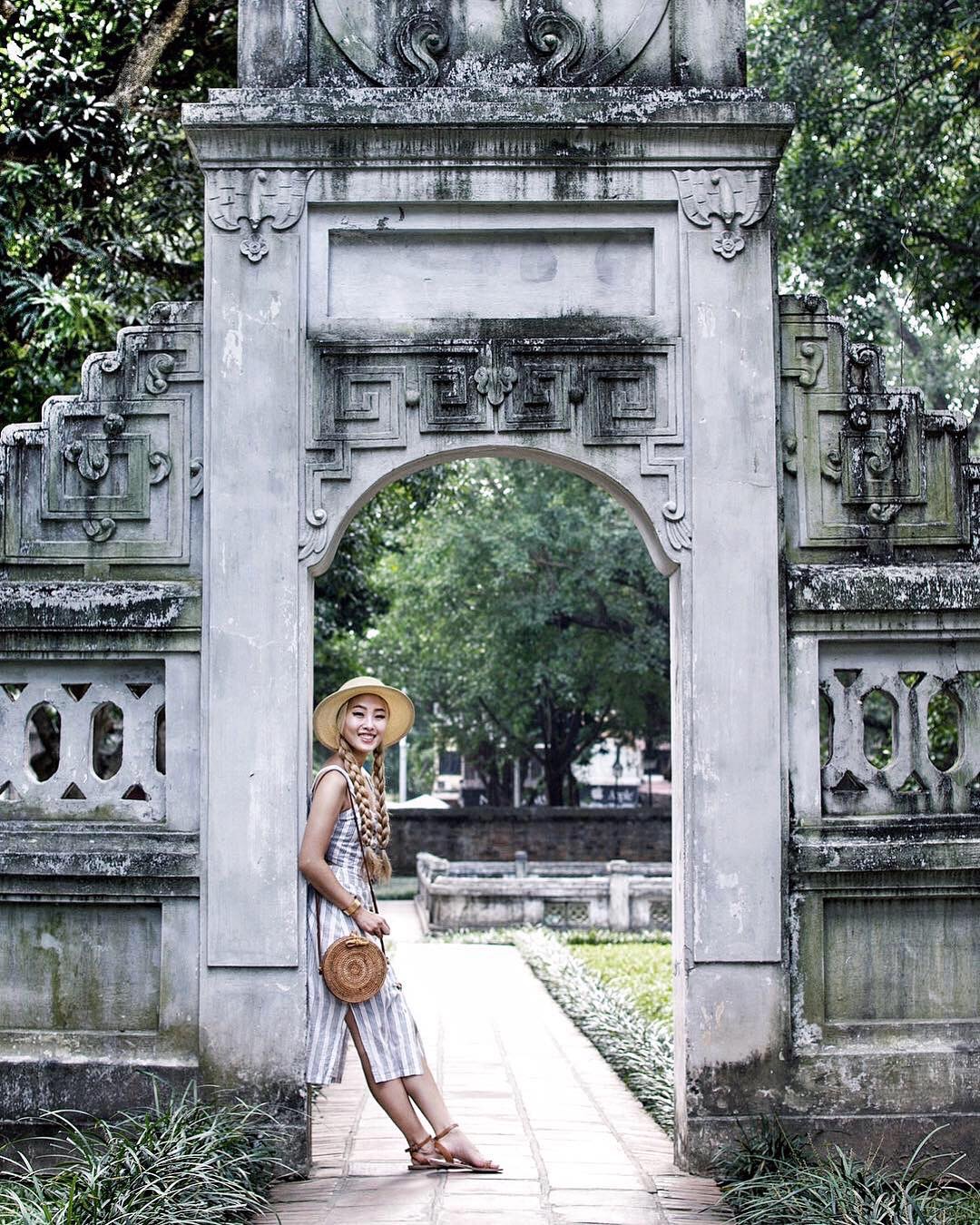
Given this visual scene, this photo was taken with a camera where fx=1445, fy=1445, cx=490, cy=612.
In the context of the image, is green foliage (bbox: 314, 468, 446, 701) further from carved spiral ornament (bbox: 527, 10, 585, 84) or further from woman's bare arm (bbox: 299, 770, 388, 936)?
woman's bare arm (bbox: 299, 770, 388, 936)

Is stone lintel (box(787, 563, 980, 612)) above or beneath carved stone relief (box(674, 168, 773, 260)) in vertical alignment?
beneath

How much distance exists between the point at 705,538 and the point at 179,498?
240 cm

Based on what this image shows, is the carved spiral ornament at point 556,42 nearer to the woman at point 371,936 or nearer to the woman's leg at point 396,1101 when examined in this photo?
the woman at point 371,936

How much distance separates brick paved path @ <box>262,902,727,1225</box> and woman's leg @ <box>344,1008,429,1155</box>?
18 centimetres

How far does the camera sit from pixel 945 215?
41.1ft

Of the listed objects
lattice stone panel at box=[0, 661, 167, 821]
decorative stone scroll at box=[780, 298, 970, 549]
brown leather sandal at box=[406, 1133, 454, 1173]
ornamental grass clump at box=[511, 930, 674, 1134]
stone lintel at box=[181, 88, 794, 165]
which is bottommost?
ornamental grass clump at box=[511, 930, 674, 1134]

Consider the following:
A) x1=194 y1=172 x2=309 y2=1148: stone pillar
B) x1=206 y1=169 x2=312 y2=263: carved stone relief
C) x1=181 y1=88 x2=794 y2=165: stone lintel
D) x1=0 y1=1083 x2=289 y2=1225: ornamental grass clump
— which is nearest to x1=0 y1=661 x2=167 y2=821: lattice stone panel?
x1=194 y1=172 x2=309 y2=1148: stone pillar

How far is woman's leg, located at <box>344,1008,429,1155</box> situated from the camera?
6152 mm

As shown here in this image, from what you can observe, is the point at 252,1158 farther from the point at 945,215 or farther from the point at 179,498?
the point at 945,215

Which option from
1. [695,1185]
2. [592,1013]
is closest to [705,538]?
[695,1185]

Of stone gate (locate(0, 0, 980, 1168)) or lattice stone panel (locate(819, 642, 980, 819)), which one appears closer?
stone gate (locate(0, 0, 980, 1168))

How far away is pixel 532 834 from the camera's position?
28.3 meters

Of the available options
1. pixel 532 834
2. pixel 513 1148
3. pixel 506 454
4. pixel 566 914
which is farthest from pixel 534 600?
pixel 513 1148

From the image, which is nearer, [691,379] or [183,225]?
[691,379]
